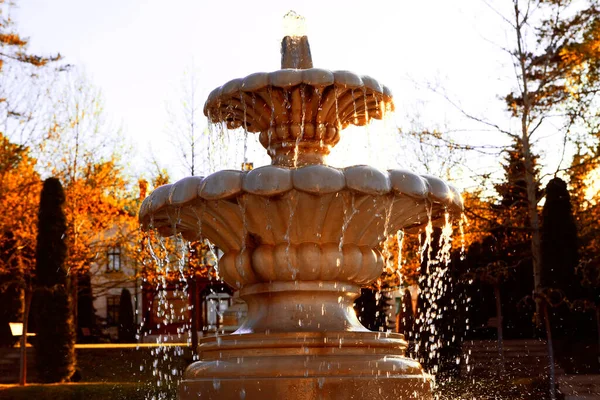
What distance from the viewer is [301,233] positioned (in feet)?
17.6

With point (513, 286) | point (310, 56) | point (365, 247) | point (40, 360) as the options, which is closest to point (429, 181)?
point (365, 247)

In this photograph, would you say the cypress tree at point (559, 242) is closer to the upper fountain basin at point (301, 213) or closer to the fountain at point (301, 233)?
the fountain at point (301, 233)

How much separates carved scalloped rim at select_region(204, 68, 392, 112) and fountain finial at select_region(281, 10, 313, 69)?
30.4 inches

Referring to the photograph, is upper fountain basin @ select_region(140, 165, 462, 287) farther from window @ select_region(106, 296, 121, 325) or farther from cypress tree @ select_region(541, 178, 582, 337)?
window @ select_region(106, 296, 121, 325)

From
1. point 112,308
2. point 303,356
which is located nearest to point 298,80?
point 303,356

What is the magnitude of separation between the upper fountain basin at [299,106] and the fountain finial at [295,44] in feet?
1.95

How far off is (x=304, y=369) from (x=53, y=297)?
595 inches

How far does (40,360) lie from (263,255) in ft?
46.3

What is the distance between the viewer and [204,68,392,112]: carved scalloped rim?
18.2ft

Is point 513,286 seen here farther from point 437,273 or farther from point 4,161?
point 4,161

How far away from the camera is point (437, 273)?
18578 mm

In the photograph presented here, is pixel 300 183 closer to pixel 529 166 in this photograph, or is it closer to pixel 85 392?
pixel 85 392

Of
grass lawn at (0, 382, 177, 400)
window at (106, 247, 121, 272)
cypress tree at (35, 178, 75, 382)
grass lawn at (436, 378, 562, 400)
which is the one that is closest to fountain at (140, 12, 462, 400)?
grass lawn at (436, 378, 562, 400)

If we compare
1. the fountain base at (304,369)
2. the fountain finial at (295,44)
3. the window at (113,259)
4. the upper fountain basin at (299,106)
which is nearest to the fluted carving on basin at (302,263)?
the fountain base at (304,369)
